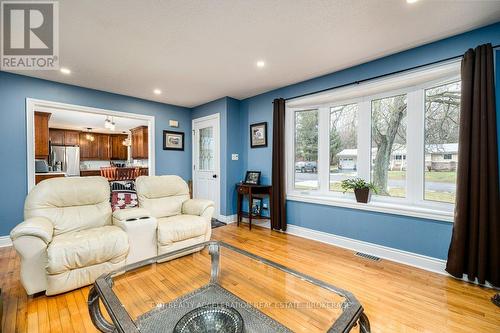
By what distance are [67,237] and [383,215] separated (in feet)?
11.0

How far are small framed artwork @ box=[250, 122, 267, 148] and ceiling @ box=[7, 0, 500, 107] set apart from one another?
985 mm

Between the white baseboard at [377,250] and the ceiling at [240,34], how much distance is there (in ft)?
7.50

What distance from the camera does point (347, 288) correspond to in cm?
200

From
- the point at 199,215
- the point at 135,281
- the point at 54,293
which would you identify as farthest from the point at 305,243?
the point at 54,293

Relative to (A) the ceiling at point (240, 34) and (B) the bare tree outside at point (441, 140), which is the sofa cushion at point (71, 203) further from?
(B) the bare tree outside at point (441, 140)

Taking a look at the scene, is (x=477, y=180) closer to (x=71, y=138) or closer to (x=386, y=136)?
(x=386, y=136)

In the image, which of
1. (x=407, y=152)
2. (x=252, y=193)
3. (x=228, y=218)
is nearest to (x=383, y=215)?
(x=407, y=152)

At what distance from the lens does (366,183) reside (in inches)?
115

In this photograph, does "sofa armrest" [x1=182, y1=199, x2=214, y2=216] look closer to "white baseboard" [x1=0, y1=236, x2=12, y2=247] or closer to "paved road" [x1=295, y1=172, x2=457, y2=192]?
"paved road" [x1=295, y1=172, x2=457, y2=192]

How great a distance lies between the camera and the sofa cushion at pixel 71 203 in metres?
2.19

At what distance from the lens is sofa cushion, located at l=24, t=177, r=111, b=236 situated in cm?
219

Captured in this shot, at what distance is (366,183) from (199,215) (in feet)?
7.41

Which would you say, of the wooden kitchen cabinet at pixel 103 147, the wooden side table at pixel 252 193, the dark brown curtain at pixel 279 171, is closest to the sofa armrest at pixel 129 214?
the wooden side table at pixel 252 193

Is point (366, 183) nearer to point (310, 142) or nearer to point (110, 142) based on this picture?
point (310, 142)
